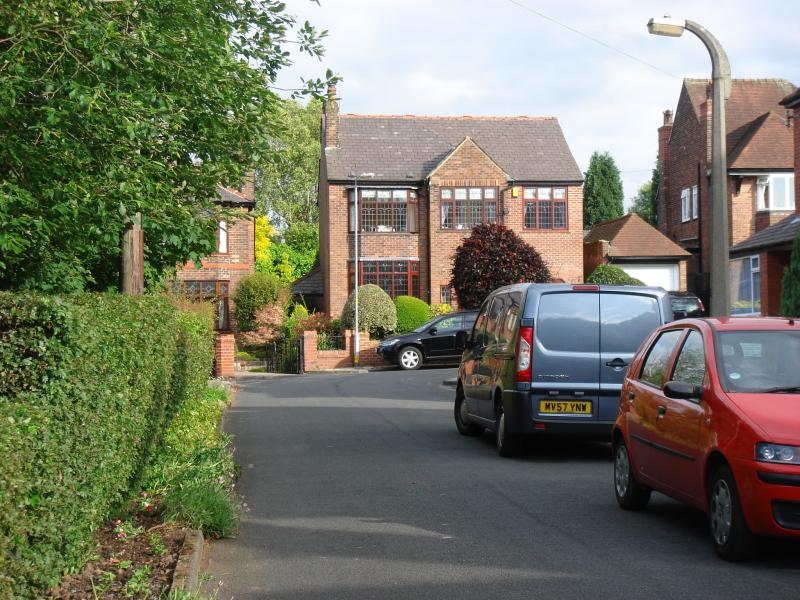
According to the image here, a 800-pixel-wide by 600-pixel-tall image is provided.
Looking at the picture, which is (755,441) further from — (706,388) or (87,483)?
(87,483)

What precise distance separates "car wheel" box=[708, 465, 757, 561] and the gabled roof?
4024 centimetres

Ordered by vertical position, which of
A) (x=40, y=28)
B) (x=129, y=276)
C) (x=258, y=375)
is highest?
(x=40, y=28)

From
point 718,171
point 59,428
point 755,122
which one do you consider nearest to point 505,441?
point 718,171

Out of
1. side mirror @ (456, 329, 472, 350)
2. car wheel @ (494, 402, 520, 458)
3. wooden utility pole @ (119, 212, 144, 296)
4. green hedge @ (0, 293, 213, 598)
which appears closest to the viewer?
green hedge @ (0, 293, 213, 598)

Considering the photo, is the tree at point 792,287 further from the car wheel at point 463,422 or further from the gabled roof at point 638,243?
the gabled roof at point 638,243

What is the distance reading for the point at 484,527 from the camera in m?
8.00

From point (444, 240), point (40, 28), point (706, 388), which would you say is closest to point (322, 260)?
point (444, 240)

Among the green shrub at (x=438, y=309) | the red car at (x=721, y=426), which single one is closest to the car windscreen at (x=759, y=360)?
the red car at (x=721, y=426)

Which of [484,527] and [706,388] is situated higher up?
[706,388]

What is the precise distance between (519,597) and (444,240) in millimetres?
39753

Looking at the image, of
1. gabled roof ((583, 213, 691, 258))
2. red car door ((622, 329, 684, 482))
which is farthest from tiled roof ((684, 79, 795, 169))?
red car door ((622, 329, 684, 482))

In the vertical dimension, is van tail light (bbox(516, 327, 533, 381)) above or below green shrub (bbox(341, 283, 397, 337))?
below

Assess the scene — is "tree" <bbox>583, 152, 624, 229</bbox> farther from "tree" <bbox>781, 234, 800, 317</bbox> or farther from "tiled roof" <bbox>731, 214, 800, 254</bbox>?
"tree" <bbox>781, 234, 800, 317</bbox>

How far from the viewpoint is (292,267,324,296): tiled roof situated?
168 feet
